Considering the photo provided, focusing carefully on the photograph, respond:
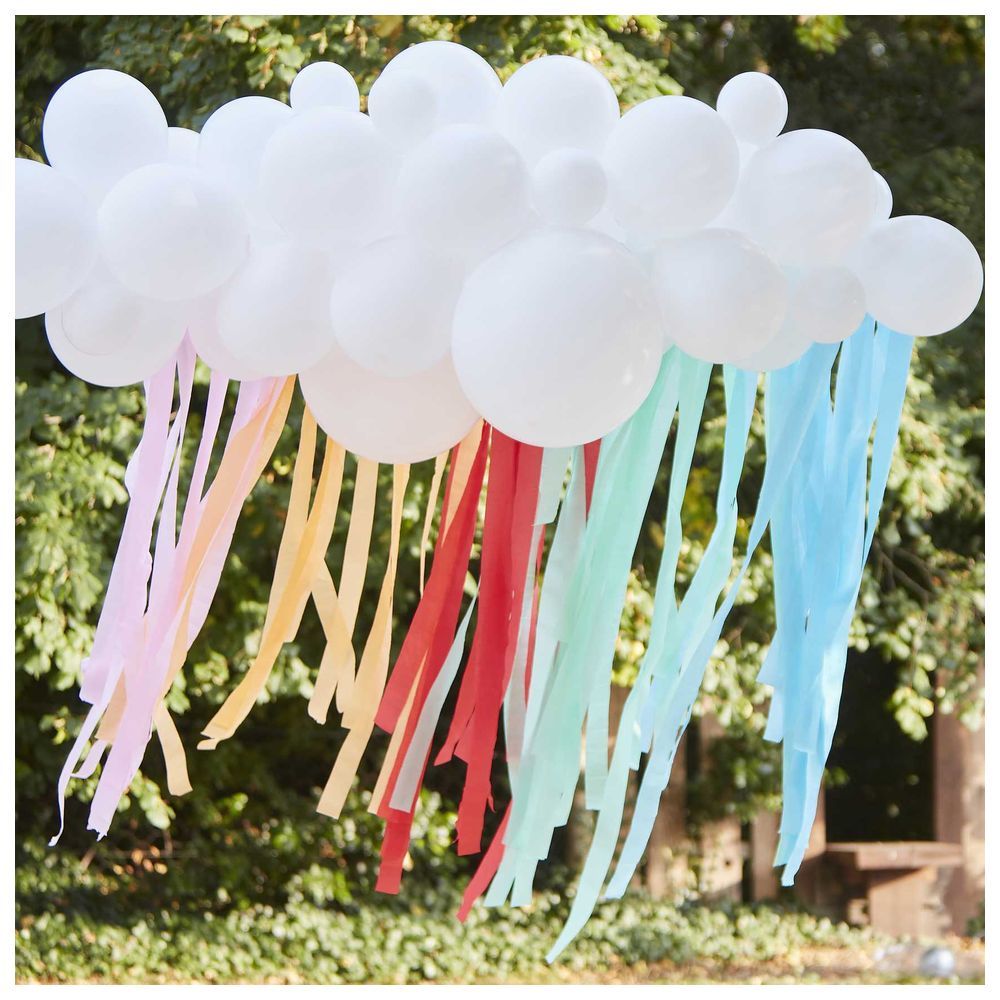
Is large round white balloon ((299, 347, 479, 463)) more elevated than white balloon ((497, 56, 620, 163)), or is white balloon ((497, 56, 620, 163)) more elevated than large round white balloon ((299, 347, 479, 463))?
white balloon ((497, 56, 620, 163))

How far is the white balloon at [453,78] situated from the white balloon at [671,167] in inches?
6.6

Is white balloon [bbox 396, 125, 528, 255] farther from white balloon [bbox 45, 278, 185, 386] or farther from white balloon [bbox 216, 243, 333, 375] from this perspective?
white balloon [bbox 45, 278, 185, 386]

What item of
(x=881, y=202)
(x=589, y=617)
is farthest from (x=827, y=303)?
(x=589, y=617)

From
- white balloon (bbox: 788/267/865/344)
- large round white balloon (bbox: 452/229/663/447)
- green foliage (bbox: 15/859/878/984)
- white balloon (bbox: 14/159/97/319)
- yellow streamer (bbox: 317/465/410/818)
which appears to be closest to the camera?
large round white balloon (bbox: 452/229/663/447)

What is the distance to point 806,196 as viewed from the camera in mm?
1210

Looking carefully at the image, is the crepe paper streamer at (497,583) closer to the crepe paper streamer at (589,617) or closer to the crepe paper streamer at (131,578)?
the crepe paper streamer at (589,617)

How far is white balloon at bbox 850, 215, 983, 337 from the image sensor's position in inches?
50.5

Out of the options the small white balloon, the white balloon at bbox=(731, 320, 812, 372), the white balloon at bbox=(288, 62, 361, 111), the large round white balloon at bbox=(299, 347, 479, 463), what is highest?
the white balloon at bbox=(288, 62, 361, 111)

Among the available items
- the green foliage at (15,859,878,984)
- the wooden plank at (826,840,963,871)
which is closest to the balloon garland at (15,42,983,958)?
the green foliage at (15,859,878,984)

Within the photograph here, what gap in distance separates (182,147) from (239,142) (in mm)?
99

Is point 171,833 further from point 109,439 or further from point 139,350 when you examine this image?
point 139,350

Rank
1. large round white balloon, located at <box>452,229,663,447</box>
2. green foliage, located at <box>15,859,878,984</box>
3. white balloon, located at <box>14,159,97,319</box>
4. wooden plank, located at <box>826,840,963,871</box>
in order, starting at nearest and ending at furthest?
large round white balloon, located at <box>452,229,663,447</box> → white balloon, located at <box>14,159,97,319</box> → green foliage, located at <box>15,859,878,984</box> → wooden plank, located at <box>826,840,963,871</box>

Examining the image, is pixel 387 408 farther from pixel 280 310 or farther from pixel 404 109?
pixel 404 109

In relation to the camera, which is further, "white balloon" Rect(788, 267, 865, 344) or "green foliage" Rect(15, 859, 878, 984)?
"green foliage" Rect(15, 859, 878, 984)
